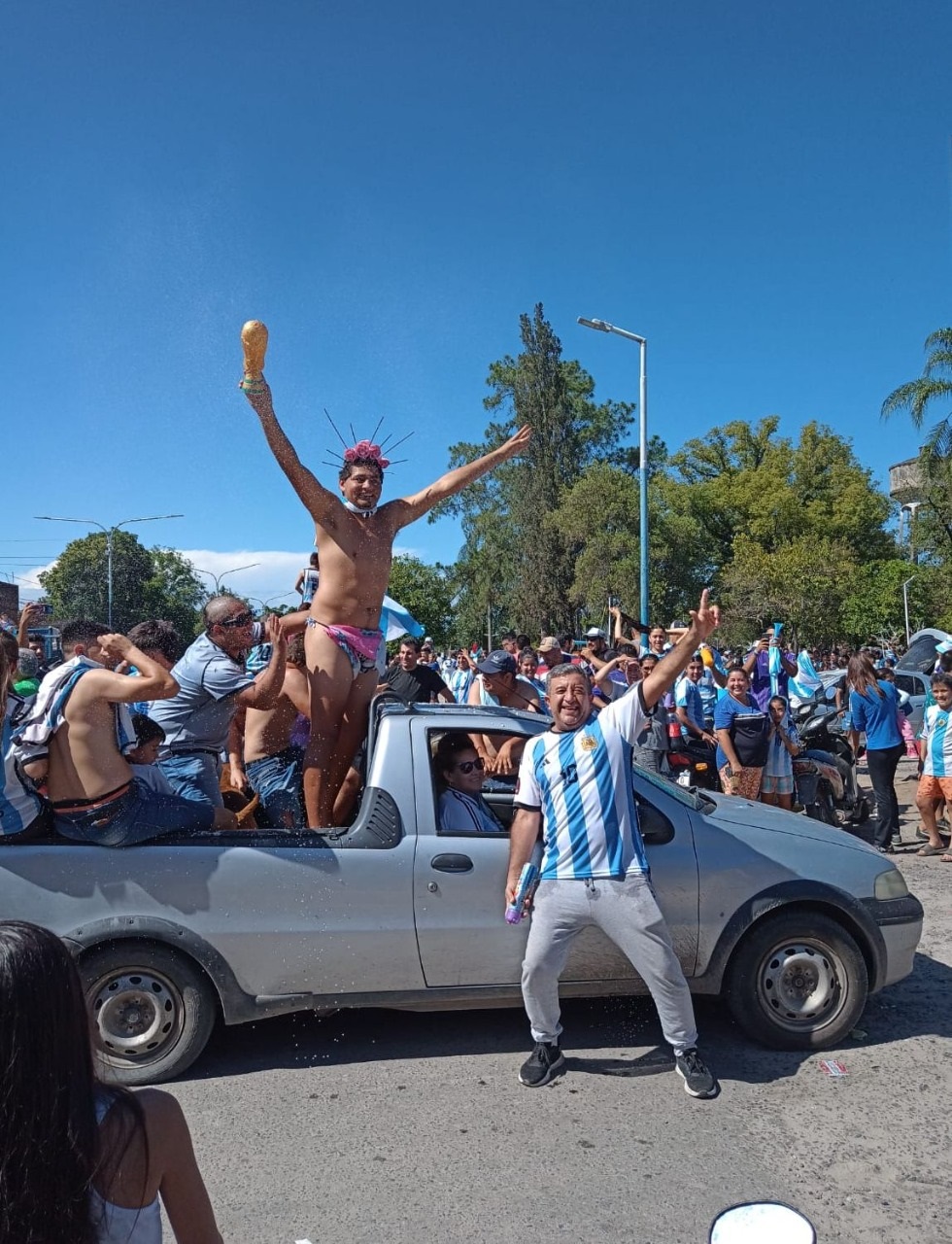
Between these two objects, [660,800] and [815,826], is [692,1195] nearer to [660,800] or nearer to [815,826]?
[660,800]

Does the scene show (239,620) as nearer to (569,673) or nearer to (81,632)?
(81,632)

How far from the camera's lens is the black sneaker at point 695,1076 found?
373cm

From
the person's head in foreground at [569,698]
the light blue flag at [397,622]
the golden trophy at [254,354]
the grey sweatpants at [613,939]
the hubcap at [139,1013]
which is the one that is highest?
the golden trophy at [254,354]

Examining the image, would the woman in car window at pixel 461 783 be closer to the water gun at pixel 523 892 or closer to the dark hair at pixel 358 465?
the water gun at pixel 523 892

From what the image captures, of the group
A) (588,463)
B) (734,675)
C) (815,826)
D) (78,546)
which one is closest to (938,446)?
(588,463)

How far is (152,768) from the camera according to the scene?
171 inches

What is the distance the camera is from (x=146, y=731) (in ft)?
14.4

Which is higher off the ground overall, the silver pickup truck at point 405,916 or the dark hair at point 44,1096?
the dark hair at point 44,1096

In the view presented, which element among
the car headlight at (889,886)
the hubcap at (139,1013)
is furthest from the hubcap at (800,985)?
the hubcap at (139,1013)

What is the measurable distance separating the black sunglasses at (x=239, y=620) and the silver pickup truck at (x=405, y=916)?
2.68 ft

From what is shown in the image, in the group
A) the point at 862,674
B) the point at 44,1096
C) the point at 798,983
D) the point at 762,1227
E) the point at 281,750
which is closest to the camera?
the point at 44,1096

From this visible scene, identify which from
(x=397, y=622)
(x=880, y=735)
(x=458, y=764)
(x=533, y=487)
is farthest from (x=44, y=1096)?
(x=533, y=487)

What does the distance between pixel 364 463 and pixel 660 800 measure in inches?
85.3

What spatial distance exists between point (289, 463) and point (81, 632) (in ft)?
4.10
